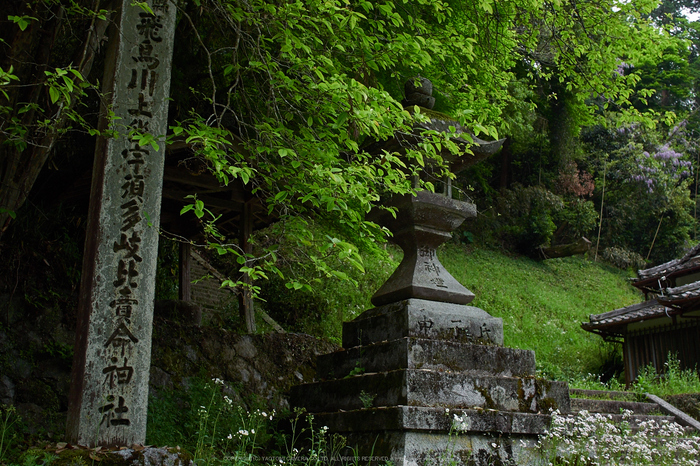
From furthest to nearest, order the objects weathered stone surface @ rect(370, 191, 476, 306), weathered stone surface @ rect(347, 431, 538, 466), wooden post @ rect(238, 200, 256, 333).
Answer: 1. wooden post @ rect(238, 200, 256, 333)
2. weathered stone surface @ rect(370, 191, 476, 306)
3. weathered stone surface @ rect(347, 431, 538, 466)

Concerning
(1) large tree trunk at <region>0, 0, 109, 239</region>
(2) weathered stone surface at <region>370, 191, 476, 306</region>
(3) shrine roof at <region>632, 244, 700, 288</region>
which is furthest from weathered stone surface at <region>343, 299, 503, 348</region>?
(3) shrine roof at <region>632, 244, 700, 288</region>

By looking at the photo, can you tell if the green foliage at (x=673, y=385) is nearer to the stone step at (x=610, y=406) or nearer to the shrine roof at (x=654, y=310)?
the stone step at (x=610, y=406)

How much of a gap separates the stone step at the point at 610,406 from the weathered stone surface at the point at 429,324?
263cm

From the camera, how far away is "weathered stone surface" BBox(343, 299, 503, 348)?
16.1 ft

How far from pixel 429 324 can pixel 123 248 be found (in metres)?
2.64

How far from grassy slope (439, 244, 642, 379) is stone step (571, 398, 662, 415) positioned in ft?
13.7

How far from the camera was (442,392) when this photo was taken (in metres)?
4.45

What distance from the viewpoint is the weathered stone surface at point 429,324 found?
491 cm

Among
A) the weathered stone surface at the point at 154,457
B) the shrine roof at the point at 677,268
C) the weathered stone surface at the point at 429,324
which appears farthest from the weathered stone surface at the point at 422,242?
the shrine roof at the point at 677,268

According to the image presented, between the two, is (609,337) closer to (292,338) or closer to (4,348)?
(292,338)

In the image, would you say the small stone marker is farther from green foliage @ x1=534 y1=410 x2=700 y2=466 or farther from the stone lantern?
green foliage @ x1=534 y1=410 x2=700 y2=466

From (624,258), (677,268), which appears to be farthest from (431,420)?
(624,258)

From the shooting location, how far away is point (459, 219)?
18.7 ft

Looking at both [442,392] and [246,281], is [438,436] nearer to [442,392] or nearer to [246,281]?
[442,392]
